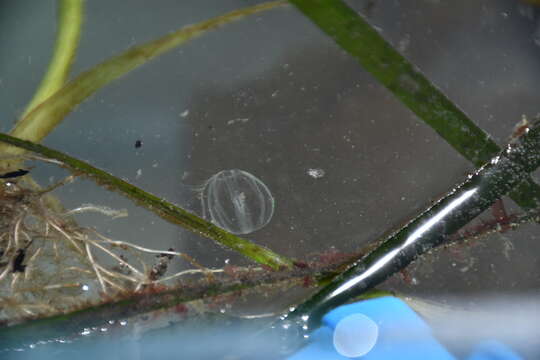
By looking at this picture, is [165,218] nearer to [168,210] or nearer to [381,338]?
[168,210]

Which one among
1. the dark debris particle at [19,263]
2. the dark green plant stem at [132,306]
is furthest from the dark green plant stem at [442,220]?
the dark debris particle at [19,263]

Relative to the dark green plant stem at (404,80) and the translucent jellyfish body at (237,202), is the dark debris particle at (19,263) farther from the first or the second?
the dark green plant stem at (404,80)

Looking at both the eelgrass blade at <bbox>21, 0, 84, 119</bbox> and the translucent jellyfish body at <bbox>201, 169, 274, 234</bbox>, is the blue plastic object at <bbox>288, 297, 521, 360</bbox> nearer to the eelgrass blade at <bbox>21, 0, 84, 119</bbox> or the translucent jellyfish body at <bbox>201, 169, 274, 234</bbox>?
the translucent jellyfish body at <bbox>201, 169, 274, 234</bbox>

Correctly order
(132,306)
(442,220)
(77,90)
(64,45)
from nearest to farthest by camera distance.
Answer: (442,220) < (132,306) < (77,90) < (64,45)

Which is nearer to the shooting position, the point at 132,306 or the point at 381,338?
the point at 132,306

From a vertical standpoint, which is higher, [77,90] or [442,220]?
[77,90]

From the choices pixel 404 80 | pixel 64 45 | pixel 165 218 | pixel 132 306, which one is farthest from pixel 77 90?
pixel 404 80

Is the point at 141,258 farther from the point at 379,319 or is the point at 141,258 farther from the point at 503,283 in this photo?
A: the point at 503,283
